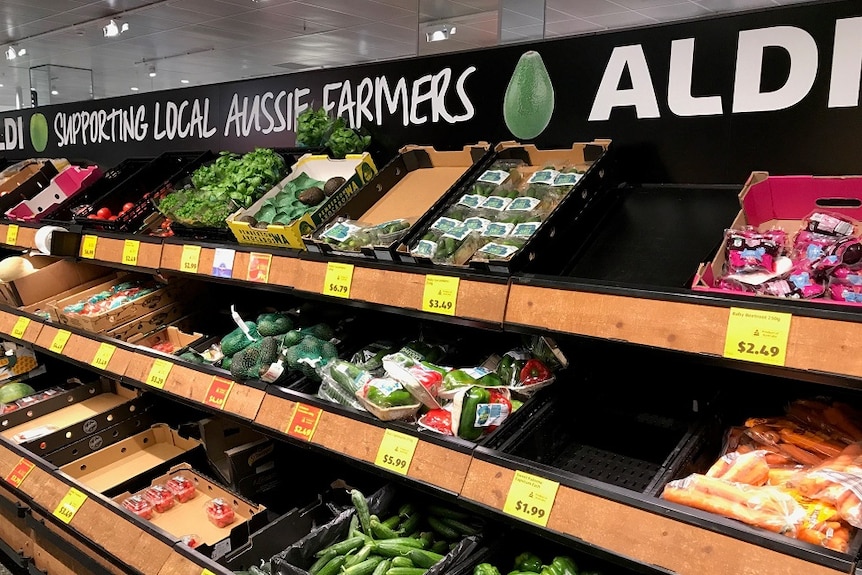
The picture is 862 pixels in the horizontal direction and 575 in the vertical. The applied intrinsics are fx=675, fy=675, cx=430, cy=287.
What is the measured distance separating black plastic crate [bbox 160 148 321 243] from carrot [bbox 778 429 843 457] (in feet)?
5.27

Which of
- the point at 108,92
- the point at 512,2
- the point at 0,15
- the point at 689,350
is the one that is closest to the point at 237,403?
the point at 689,350

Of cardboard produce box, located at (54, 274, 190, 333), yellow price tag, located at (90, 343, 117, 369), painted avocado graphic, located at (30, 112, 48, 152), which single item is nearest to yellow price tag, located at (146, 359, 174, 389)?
yellow price tag, located at (90, 343, 117, 369)

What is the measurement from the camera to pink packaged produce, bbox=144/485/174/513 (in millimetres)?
2273

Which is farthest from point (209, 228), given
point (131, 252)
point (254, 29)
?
point (254, 29)

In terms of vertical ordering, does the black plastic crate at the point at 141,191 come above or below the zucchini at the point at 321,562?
above

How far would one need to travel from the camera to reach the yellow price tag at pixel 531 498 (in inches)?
49.1

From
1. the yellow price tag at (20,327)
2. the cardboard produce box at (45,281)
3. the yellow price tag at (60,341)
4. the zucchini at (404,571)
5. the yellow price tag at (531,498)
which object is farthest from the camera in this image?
the cardboard produce box at (45,281)

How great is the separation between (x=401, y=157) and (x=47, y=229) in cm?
160

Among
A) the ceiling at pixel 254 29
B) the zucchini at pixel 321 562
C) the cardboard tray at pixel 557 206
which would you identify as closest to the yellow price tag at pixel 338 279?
the cardboard tray at pixel 557 206

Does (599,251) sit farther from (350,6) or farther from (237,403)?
(350,6)

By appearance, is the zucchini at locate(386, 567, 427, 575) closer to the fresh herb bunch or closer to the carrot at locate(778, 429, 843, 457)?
the carrot at locate(778, 429, 843, 457)

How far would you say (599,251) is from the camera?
4.86ft

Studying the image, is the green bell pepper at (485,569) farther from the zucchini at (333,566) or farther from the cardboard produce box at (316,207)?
the cardboard produce box at (316,207)

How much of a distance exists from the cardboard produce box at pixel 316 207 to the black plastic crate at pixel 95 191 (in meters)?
1.06
